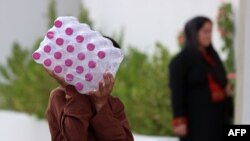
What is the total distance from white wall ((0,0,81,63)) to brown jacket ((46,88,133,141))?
8.07m

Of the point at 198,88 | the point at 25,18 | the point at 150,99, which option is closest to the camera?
the point at 198,88

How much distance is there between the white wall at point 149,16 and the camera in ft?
29.2

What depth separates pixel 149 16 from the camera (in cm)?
974

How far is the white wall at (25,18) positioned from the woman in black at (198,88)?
4976 mm

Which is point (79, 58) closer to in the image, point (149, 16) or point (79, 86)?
point (79, 86)

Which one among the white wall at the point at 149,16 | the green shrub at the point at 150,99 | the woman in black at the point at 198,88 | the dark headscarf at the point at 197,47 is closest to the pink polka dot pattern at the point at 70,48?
the woman in black at the point at 198,88

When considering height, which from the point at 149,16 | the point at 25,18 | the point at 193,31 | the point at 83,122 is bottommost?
the point at 25,18

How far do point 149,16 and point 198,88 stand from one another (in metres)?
3.21

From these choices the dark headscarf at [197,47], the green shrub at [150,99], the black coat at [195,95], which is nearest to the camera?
the black coat at [195,95]

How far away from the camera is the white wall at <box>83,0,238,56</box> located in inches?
350

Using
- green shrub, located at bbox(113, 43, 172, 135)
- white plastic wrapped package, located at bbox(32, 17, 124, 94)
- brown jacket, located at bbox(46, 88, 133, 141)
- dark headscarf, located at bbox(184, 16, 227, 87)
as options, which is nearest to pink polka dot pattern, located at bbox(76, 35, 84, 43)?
white plastic wrapped package, located at bbox(32, 17, 124, 94)

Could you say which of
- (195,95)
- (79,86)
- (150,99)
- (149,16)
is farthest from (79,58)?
(149,16)

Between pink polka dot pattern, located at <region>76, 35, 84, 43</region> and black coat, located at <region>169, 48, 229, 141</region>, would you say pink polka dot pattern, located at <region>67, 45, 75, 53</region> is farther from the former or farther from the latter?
black coat, located at <region>169, 48, 229, 141</region>

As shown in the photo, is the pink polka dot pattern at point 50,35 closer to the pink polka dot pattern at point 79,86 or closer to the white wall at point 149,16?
the pink polka dot pattern at point 79,86
